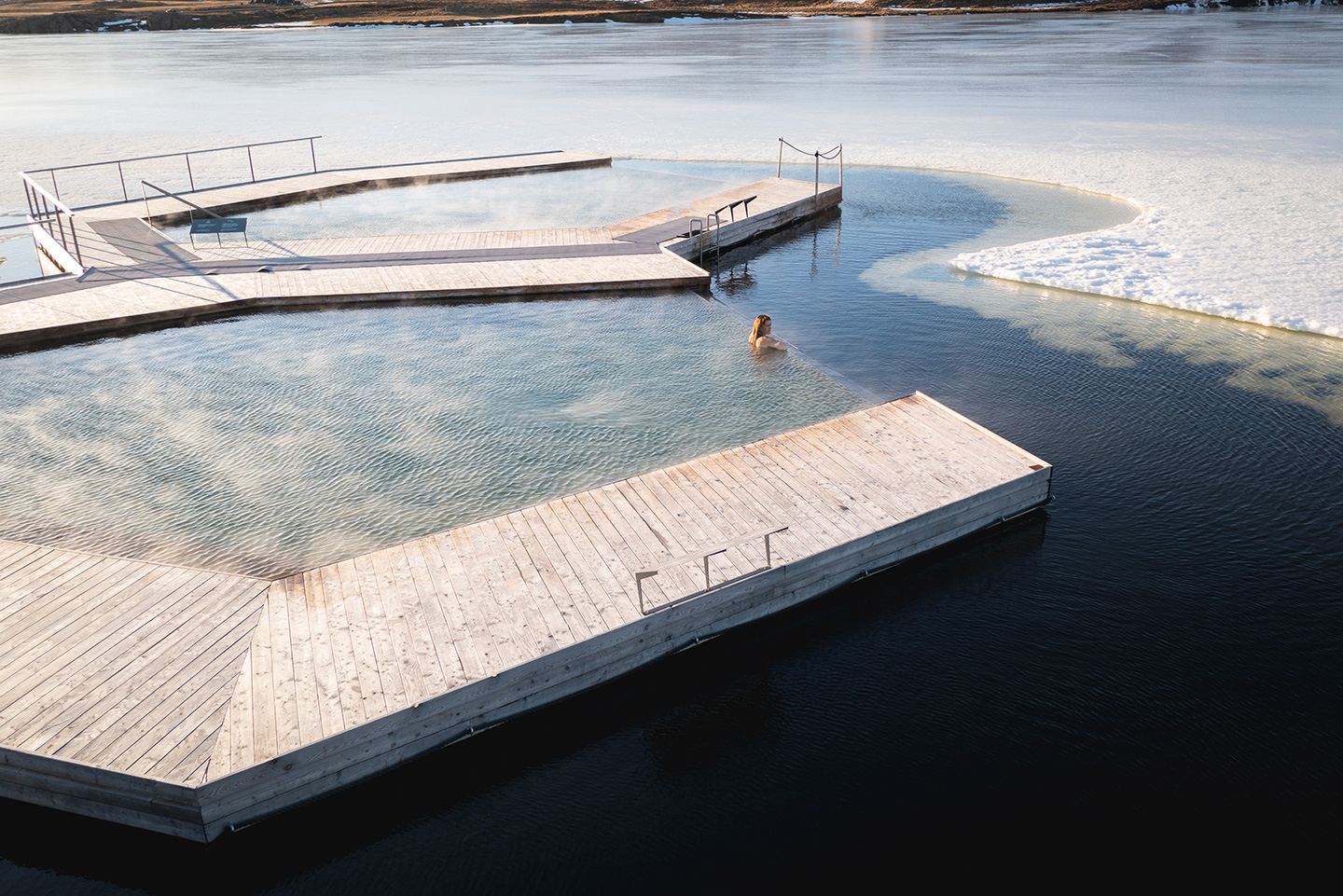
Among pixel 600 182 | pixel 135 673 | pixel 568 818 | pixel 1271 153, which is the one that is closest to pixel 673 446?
pixel 568 818

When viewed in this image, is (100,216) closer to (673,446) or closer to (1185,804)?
(673,446)

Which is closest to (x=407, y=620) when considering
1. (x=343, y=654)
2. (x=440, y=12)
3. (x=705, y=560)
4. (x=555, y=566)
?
(x=343, y=654)

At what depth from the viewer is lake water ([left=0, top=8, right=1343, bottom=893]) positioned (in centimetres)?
628

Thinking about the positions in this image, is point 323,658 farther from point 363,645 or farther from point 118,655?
point 118,655

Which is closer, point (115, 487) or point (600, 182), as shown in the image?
point (115, 487)

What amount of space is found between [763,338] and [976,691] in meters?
6.95

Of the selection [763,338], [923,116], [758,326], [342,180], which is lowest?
[763,338]

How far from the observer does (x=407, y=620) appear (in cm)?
761

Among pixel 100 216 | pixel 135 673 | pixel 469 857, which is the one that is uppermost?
pixel 100 216

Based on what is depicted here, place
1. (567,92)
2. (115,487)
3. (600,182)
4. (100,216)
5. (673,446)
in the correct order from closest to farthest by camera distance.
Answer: (115,487)
(673,446)
(100,216)
(600,182)
(567,92)

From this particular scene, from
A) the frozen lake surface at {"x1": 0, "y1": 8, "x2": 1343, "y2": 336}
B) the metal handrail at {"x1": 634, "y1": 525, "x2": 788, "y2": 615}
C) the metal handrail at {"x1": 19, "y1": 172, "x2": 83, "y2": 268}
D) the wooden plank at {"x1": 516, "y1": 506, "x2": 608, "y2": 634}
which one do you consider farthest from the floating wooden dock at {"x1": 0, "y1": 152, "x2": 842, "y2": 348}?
the metal handrail at {"x1": 634, "y1": 525, "x2": 788, "y2": 615}

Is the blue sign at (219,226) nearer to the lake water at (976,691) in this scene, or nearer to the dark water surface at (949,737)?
the lake water at (976,691)

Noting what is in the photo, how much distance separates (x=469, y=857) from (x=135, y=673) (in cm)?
298

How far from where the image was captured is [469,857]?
6.27 meters
